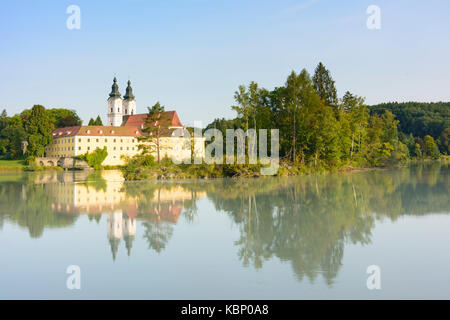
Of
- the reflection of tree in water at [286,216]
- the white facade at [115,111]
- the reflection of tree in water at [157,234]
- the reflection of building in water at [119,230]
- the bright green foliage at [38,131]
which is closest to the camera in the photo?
the reflection of tree in water at [286,216]

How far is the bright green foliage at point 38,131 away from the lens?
196 feet

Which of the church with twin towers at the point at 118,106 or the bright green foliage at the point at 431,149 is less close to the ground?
the church with twin towers at the point at 118,106

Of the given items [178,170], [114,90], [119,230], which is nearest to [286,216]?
[119,230]

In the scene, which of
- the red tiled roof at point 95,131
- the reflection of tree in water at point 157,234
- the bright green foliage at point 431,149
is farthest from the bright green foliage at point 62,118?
the reflection of tree in water at point 157,234

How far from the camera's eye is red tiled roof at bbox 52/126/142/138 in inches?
2596

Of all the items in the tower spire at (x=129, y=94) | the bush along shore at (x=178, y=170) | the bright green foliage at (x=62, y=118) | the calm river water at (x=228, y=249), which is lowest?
the calm river water at (x=228, y=249)

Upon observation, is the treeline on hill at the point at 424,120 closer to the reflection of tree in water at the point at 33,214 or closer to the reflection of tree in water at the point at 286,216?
the reflection of tree in water at the point at 286,216

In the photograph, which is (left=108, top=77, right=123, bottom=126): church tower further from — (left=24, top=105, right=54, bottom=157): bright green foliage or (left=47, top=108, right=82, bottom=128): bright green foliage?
(left=24, top=105, right=54, bottom=157): bright green foliage

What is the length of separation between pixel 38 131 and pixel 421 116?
81.2 m

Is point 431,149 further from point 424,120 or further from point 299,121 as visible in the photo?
point 299,121

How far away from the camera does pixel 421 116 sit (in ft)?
314

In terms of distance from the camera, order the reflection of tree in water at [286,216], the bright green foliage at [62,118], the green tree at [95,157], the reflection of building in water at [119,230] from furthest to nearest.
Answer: the bright green foliage at [62,118] → the green tree at [95,157] → the reflection of building in water at [119,230] → the reflection of tree in water at [286,216]

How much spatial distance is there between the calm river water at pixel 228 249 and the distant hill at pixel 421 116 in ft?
277

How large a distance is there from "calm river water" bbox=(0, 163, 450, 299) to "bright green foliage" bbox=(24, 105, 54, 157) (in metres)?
47.9
